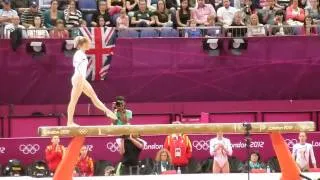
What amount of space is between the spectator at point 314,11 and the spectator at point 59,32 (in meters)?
5.66

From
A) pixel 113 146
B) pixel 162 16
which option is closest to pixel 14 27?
pixel 162 16

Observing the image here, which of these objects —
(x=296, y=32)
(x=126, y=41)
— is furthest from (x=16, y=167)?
(x=296, y=32)

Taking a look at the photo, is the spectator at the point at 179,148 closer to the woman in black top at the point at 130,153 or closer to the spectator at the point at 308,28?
the woman in black top at the point at 130,153

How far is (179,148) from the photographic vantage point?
51.0ft

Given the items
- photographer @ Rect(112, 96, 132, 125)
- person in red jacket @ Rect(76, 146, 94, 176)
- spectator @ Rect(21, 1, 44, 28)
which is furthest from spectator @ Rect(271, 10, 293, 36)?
photographer @ Rect(112, 96, 132, 125)

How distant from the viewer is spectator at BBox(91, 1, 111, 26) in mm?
17781

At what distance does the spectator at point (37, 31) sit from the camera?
17.2 meters

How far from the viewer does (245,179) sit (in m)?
10.7

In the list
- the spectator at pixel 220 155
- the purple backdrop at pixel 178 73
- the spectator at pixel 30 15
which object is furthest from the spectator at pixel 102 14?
the spectator at pixel 220 155

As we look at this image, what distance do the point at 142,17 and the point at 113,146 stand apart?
3203 mm

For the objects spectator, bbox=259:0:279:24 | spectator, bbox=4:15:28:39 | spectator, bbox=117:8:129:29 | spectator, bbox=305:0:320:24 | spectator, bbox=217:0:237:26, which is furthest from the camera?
spectator, bbox=305:0:320:24

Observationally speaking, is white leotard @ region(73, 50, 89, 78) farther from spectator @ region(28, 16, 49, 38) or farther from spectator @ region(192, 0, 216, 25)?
spectator @ region(192, 0, 216, 25)

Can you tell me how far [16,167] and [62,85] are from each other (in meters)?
2.78

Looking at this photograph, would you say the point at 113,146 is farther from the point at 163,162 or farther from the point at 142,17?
the point at 142,17
